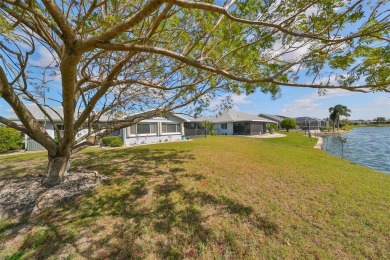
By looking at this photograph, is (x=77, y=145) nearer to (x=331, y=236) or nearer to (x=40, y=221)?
(x=40, y=221)

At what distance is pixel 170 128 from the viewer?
23297 millimetres

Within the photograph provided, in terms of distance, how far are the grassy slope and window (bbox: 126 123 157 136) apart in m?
12.7

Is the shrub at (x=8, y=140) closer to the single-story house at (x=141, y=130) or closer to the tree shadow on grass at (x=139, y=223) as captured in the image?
the single-story house at (x=141, y=130)

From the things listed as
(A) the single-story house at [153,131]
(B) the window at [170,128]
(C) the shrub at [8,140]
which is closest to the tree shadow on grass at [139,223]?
(A) the single-story house at [153,131]

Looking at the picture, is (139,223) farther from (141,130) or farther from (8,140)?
(8,140)

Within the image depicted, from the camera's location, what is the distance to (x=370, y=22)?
9.93 ft

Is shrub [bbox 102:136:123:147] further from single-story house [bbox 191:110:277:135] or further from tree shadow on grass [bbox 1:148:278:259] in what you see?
single-story house [bbox 191:110:277:135]

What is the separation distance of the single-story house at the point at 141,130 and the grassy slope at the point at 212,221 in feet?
39.3

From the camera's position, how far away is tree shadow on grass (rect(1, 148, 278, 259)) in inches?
133

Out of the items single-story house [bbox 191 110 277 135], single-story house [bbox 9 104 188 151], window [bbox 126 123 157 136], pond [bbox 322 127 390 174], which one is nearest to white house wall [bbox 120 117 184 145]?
single-story house [bbox 9 104 188 151]

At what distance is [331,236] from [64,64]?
18.4 feet

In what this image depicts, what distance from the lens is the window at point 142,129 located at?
1932cm

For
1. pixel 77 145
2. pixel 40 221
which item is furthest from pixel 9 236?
pixel 77 145

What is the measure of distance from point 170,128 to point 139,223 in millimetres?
Result: 19466
